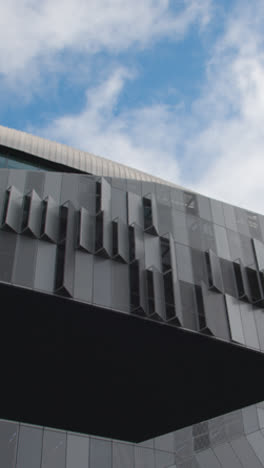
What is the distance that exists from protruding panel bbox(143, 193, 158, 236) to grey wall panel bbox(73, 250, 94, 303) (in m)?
4.35

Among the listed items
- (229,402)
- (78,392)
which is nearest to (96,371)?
(78,392)

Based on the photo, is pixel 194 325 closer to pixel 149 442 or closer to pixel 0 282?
pixel 149 442

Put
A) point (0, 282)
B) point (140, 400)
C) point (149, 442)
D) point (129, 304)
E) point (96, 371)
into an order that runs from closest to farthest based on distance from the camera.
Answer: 1. point (149, 442)
2. point (0, 282)
3. point (129, 304)
4. point (96, 371)
5. point (140, 400)

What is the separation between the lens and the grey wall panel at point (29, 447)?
1975 centimetres

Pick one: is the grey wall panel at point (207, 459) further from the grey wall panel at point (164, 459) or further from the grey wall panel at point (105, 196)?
the grey wall panel at point (105, 196)

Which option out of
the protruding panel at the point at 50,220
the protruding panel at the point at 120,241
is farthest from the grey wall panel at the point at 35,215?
the protruding panel at the point at 120,241

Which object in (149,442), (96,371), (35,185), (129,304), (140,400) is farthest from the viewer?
(140,400)

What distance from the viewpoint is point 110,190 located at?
1268 inches

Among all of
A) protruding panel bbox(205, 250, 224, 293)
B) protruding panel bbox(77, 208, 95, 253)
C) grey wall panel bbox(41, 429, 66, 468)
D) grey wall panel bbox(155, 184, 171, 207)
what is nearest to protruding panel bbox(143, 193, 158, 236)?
grey wall panel bbox(155, 184, 171, 207)

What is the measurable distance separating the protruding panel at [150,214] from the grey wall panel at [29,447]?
544 inches

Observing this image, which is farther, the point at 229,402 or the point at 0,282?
the point at 229,402

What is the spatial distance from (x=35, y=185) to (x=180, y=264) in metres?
8.77

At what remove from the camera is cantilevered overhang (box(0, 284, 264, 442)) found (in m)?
28.7

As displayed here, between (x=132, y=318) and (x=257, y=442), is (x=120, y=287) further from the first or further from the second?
(x=257, y=442)
